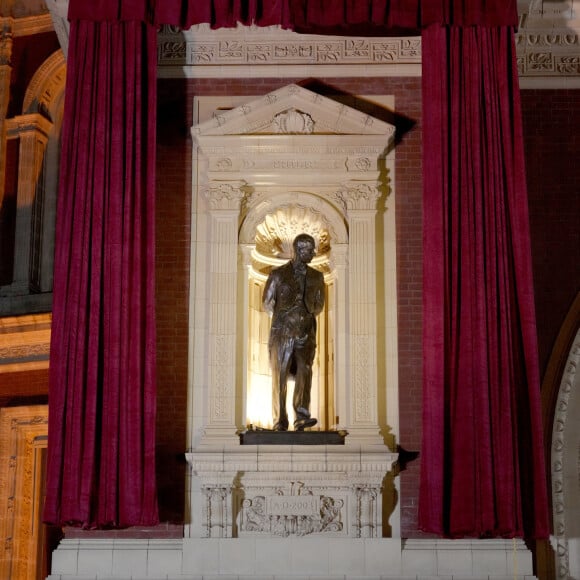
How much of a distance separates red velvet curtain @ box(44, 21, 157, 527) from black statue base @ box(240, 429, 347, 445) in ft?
3.53

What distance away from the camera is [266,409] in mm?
13688

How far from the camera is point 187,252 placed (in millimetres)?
13422

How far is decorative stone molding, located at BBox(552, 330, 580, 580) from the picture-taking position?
13070 millimetres

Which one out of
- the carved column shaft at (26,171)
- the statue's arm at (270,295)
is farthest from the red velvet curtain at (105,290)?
the carved column shaft at (26,171)

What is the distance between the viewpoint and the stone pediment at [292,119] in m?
13.4

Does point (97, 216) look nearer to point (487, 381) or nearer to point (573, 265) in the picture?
point (487, 381)

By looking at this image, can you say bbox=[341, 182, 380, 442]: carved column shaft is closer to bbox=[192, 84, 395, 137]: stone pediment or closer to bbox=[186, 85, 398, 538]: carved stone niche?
bbox=[186, 85, 398, 538]: carved stone niche

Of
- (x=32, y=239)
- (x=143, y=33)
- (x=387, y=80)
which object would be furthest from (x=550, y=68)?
(x=32, y=239)

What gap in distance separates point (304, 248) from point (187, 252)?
1.29 m

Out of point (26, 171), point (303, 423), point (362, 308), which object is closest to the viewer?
point (303, 423)

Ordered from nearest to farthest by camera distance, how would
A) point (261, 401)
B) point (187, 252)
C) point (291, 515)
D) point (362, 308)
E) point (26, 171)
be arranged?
point (291, 515) < point (362, 308) < point (187, 252) < point (261, 401) < point (26, 171)

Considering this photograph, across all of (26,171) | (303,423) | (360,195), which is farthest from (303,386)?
(26,171)

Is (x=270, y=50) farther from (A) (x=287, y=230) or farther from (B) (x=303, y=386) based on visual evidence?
(B) (x=303, y=386)

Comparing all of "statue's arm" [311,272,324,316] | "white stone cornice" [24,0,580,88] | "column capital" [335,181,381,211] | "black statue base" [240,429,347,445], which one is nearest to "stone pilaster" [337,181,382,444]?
"column capital" [335,181,381,211]
